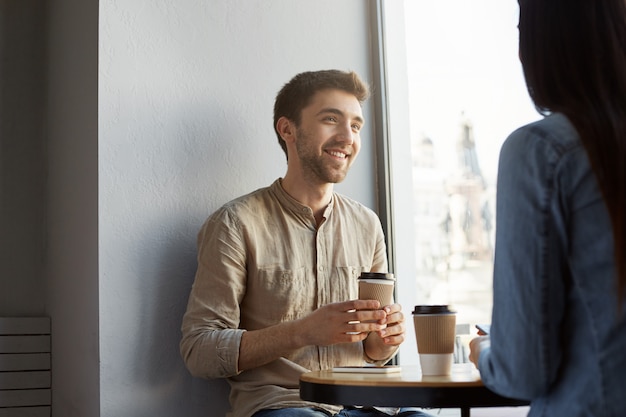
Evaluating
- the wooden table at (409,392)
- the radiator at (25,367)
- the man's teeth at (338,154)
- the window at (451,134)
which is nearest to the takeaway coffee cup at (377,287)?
the wooden table at (409,392)

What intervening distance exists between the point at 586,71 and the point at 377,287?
879 mm

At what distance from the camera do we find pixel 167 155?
2574mm

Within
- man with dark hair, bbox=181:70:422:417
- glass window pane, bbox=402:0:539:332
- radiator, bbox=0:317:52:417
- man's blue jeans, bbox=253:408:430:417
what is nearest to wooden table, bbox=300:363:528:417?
man with dark hair, bbox=181:70:422:417

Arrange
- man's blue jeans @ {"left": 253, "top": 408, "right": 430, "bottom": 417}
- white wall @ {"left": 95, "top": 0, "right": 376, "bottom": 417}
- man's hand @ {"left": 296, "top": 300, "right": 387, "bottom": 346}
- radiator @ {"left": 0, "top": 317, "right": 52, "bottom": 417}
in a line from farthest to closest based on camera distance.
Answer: radiator @ {"left": 0, "top": 317, "right": 52, "bottom": 417} < white wall @ {"left": 95, "top": 0, "right": 376, "bottom": 417} < man's blue jeans @ {"left": 253, "top": 408, "right": 430, "bottom": 417} < man's hand @ {"left": 296, "top": 300, "right": 387, "bottom": 346}

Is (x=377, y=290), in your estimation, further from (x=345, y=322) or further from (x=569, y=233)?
(x=569, y=233)

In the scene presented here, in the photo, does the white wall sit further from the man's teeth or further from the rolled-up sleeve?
the man's teeth

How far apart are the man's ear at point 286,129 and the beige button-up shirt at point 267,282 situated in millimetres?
162

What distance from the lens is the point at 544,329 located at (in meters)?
1.12

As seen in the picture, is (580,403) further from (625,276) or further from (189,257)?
(189,257)

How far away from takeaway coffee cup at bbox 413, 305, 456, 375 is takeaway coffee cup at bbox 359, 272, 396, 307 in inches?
10.5

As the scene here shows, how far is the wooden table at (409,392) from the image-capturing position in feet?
4.84

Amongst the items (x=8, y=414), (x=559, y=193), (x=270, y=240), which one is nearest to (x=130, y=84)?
(x=270, y=240)

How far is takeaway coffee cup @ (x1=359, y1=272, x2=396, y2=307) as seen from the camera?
1924 mm

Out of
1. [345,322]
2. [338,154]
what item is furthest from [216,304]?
[338,154]
